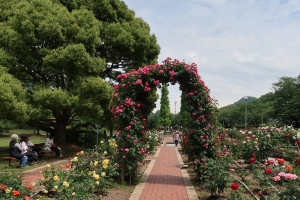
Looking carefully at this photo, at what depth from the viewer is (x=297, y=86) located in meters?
47.2

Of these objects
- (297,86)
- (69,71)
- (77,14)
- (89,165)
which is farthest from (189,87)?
(297,86)

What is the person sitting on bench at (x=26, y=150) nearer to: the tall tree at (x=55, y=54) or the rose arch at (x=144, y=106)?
the tall tree at (x=55, y=54)

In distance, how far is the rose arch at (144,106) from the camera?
767cm

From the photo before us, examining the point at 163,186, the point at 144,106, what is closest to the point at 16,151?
the point at 144,106

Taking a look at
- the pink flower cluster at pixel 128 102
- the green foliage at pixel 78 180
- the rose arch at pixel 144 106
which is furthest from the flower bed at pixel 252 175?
the pink flower cluster at pixel 128 102

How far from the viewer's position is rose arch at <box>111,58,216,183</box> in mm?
7672

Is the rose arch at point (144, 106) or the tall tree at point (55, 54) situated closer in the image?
the rose arch at point (144, 106)

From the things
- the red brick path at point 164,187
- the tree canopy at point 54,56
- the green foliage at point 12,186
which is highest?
the tree canopy at point 54,56

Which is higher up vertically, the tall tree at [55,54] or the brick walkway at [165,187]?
the tall tree at [55,54]

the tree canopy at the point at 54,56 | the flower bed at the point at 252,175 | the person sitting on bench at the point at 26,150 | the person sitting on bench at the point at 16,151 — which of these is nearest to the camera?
the flower bed at the point at 252,175

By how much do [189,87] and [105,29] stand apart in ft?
29.5

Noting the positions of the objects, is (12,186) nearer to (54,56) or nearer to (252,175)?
(252,175)

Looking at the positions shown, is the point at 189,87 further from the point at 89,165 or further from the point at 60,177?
the point at 60,177

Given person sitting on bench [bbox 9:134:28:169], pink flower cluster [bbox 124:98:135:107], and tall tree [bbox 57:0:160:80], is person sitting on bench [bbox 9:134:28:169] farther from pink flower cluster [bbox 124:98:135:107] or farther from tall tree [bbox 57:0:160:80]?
tall tree [bbox 57:0:160:80]
